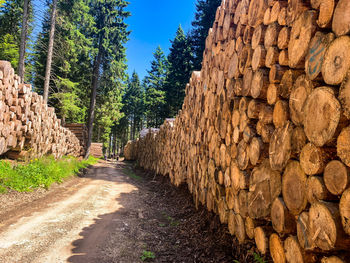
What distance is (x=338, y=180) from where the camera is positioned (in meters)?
1.49

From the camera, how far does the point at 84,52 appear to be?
18656 mm

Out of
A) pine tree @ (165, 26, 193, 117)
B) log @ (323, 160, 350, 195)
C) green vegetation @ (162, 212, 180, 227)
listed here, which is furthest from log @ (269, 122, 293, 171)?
pine tree @ (165, 26, 193, 117)

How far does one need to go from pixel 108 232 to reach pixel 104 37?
19.5 meters

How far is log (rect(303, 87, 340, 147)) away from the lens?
155 centimetres

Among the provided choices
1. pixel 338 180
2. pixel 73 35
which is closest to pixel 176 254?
pixel 338 180

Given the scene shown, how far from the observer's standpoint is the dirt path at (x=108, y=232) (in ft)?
11.4

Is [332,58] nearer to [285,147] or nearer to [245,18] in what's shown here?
[285,147]

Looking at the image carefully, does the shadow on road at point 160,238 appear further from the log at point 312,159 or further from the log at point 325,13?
the log at point 325,13

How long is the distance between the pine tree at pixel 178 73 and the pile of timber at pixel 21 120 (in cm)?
1562

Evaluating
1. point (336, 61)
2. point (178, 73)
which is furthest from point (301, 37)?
point (178, 73)

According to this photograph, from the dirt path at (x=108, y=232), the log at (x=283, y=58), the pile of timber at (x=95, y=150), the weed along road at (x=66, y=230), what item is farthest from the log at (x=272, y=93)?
the pile of timber at (x=95, y=150)

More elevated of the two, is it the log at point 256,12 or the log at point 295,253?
the log at point 256,12

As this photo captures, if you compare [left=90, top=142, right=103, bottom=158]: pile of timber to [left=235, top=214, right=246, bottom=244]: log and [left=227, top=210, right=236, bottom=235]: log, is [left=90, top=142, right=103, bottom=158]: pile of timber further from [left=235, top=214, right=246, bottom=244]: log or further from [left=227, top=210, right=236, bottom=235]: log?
[left=235, top=214, right=246, bottom=244]: log

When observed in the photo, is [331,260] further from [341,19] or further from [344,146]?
[341,19]
